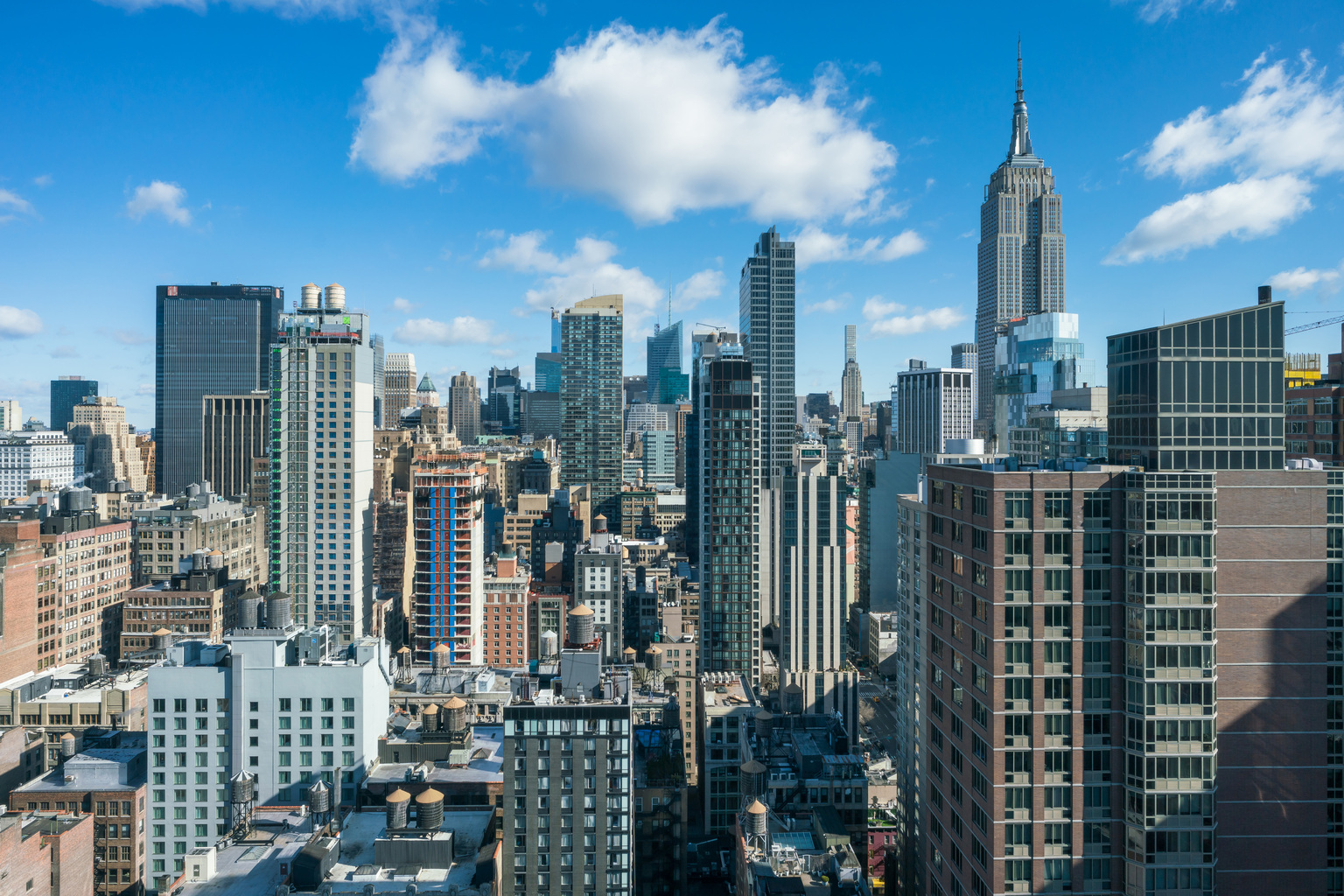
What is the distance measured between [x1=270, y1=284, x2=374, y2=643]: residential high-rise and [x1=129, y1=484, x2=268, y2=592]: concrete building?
741 inches

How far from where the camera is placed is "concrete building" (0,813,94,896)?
64.7 metres

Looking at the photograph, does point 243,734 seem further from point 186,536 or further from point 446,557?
point 186,536

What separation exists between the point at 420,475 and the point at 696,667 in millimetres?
63216

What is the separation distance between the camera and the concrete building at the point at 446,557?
14825cm

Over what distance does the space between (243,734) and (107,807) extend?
47.5 ft

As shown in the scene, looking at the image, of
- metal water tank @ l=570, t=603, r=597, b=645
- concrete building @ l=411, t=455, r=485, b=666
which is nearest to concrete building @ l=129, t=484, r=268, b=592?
concrete building @ l=411, t=455, r=485, b=666

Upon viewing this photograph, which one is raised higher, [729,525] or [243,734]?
[729,525]

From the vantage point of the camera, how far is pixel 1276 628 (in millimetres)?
52750

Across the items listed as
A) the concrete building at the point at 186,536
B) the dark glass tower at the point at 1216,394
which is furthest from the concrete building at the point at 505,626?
the dark glass tower at the point at 1216,394

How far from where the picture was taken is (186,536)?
167 meters

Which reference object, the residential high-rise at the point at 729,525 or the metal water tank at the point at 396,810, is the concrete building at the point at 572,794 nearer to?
the metal water tank at the point at 396,810

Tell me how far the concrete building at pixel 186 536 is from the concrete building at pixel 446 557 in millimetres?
37007

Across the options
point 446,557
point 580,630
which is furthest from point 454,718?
point 446,557

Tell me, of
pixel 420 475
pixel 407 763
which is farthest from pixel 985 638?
pixel 420 475
